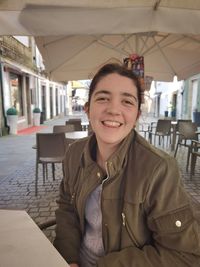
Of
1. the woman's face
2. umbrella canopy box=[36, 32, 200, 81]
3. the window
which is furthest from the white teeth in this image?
the window

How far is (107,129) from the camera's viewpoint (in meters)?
1.26

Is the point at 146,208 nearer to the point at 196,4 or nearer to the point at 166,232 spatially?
the point at 166,232

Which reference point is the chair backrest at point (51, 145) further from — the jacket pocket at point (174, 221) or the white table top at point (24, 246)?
the jacket pocket at point (174, 221)

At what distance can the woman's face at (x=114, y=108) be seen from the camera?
49.2 inches

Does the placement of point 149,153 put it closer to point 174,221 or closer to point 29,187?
point 174,221

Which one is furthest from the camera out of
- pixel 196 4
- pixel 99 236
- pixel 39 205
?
pixel 39 205

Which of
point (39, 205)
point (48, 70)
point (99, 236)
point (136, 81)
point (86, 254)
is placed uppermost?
point (48, 70)

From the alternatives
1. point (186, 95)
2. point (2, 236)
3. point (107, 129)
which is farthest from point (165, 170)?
point (186, 95)

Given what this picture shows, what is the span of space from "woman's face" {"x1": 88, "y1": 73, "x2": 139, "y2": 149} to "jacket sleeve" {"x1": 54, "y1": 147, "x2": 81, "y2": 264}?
33 centimetres

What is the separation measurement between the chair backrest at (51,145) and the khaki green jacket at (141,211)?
2.74m

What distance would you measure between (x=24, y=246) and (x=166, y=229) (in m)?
0.61

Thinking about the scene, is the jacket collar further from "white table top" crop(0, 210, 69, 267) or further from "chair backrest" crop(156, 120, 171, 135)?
"chair backrest" crop(156, 120, 171, 135)

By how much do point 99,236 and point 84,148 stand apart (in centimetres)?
48

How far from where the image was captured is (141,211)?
1141 mm
